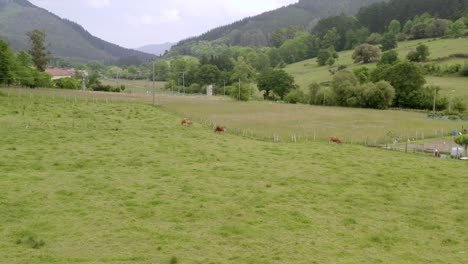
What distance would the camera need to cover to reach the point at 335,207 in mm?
20312

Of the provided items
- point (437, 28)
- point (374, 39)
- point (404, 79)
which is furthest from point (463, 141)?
point (374, 39)

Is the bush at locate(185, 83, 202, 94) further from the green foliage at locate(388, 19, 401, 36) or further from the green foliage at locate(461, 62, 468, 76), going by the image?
the green foliage at locate(388, 19, 401, 36)

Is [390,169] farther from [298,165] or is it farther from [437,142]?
[437,142]

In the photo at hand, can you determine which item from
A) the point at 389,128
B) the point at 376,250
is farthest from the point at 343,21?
the point at 376,250

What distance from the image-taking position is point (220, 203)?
2023 cm

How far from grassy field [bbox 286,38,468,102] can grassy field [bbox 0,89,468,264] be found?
220 ft

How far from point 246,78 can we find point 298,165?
116434 mm

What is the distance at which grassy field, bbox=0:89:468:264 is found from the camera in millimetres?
14758

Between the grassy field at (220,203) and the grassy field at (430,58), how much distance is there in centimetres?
6720

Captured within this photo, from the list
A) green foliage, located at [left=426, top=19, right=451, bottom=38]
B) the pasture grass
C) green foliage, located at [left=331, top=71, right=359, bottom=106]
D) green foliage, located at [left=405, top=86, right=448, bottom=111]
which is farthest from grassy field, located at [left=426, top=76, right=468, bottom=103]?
the pasture grass

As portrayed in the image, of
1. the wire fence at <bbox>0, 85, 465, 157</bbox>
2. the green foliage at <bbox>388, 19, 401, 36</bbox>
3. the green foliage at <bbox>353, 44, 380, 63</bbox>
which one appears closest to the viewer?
the wire fence at <bbox>0, 85, 465, 157</bbox>

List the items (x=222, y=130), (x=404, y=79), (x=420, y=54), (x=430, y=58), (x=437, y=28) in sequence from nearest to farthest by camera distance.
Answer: (x=222, y=130), (x=404, y=79), (x=420, y=54), (x=430, y=58), (x=437, y=28)

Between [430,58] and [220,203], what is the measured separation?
11827 cm

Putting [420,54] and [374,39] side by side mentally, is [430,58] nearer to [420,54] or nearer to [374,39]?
[420,54]
